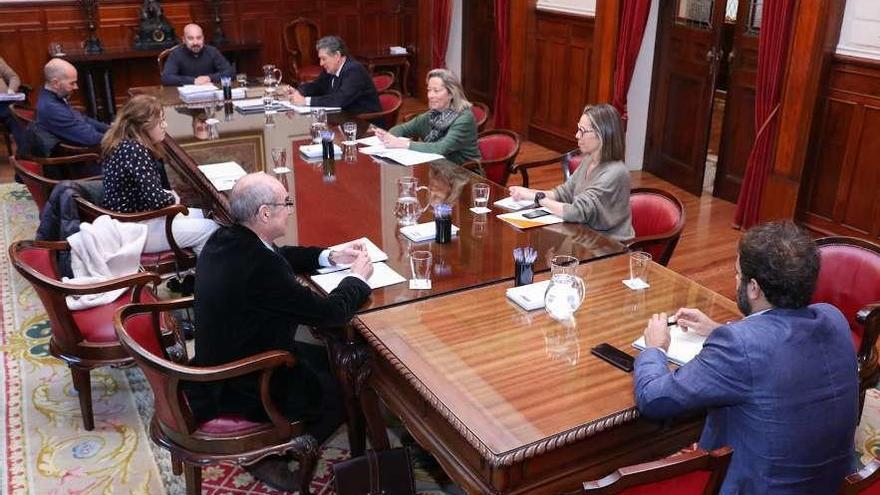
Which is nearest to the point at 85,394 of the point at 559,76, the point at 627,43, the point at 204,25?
the point at 627,43

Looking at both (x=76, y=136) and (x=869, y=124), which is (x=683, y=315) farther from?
(x=76, y=136)

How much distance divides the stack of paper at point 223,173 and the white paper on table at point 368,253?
1.00 m

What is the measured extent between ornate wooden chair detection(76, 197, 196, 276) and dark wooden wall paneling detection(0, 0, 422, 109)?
511 cm

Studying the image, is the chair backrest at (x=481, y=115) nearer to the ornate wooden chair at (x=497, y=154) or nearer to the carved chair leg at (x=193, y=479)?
the ornate wooden chair at (x=497, y=154)

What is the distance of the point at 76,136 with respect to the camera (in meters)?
5.07

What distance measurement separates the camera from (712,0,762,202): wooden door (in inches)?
224

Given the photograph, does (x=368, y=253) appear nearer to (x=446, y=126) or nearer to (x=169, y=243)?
(x=169, y=243)

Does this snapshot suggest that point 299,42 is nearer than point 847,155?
No

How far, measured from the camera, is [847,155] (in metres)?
4.91

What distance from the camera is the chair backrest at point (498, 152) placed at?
4.54 metres

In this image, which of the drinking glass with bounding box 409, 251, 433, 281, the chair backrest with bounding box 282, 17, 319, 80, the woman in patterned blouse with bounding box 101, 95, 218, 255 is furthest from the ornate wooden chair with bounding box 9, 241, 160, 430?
the chair backrest with bounding box 282, 17, 319, 80

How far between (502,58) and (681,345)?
231 inches

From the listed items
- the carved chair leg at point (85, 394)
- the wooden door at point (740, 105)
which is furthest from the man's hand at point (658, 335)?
the wooden door at point (740, 105)

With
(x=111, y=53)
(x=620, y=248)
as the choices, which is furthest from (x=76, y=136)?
(x=620, y=248)
